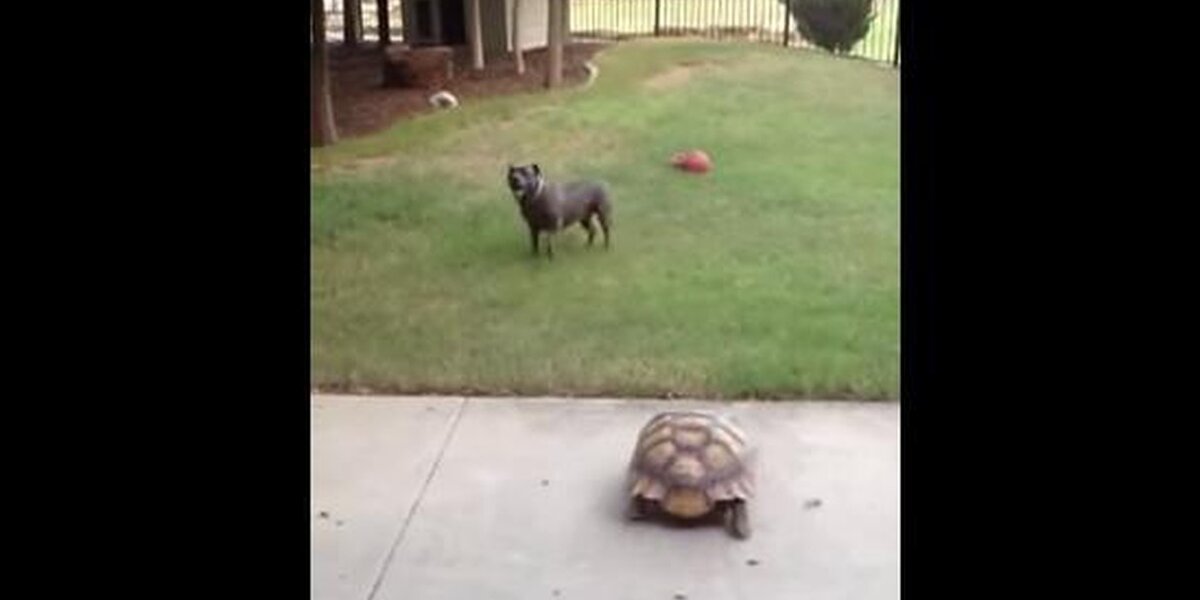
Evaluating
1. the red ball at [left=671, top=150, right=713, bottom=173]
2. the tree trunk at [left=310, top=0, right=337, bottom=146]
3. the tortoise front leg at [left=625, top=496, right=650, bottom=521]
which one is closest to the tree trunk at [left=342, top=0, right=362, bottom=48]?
the tree trunk at [left=310, top=0, right=337, bottom=146]

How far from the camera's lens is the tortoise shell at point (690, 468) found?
3.32m

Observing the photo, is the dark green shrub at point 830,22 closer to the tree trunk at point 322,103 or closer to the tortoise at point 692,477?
the tree trunk at point 322,103

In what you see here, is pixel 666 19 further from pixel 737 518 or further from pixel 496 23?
pixel 737 518

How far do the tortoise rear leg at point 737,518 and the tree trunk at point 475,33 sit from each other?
3683 mm

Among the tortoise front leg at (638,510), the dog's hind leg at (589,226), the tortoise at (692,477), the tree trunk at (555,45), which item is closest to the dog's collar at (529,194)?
the dog's hind leg at (589,226)

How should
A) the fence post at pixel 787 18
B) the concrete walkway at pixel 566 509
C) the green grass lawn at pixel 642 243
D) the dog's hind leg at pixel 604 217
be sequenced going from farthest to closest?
the fence post at pixel 787 18 < the dog's hind leg at pixel 604 217 < the green grass lawn at pixel 642 243 < the concrete walkway at pixel 566 509

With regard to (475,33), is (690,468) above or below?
below

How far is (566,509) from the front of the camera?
343cm

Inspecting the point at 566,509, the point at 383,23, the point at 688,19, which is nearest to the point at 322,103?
the point at 383,23

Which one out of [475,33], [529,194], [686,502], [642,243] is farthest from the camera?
[475,33]

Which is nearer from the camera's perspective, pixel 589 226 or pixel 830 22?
pixel 589 226

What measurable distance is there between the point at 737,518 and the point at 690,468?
0.52 ft
